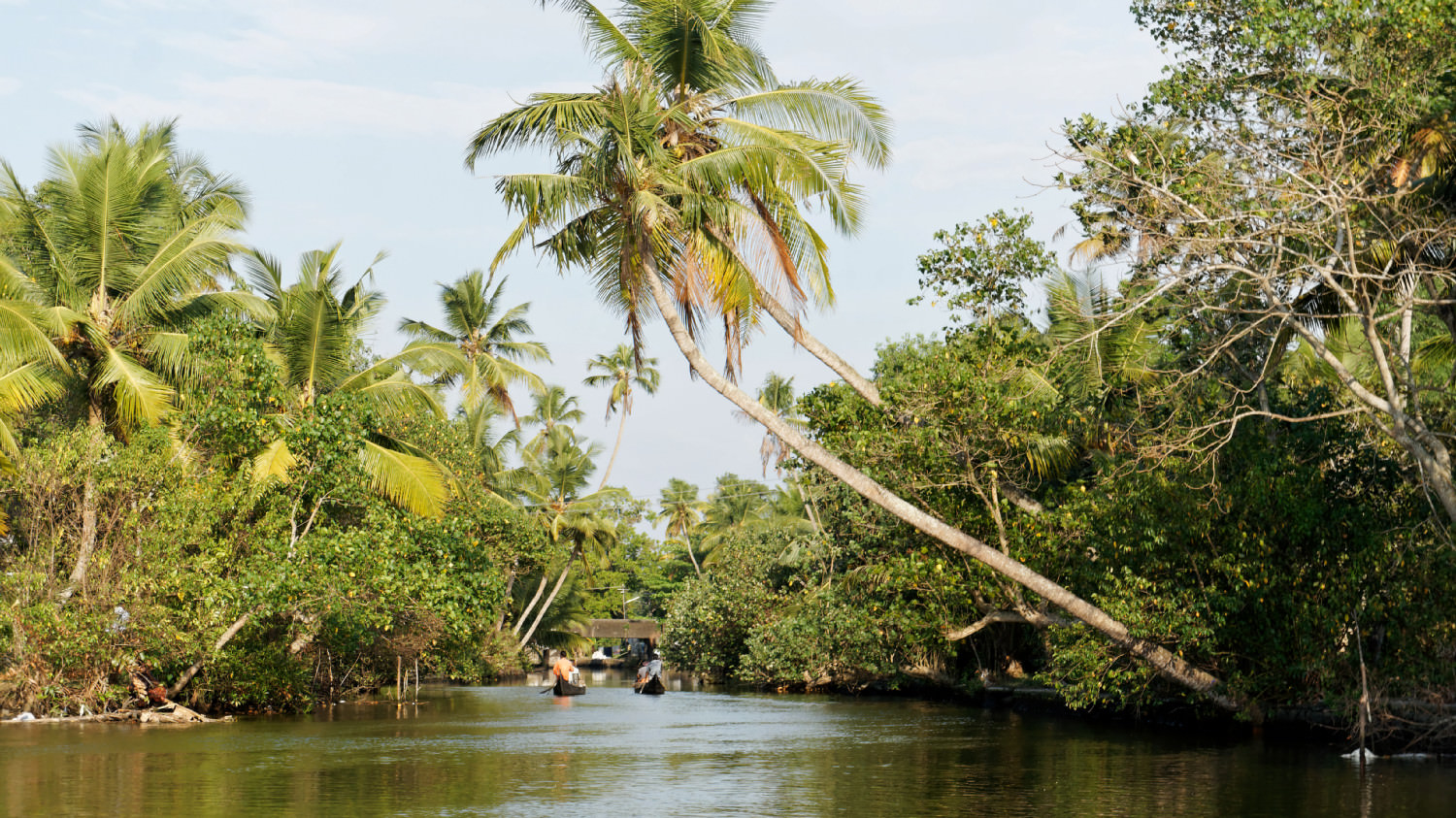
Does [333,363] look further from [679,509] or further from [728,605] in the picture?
[679,509]

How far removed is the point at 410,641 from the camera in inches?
1145

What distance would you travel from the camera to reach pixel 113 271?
2170 centimetres

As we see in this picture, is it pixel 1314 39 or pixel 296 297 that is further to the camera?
pixel 296 297

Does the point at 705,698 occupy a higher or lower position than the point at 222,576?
lower

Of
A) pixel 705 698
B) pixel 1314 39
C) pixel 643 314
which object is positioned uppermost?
pixel 1314 39

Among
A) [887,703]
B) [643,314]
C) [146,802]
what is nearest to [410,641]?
[887,703]

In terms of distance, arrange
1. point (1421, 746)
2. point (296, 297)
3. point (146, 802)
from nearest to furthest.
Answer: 1. point (146, 802)
2. point (1421, 746)
3. point (296, 297)

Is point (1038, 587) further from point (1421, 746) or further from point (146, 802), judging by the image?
point (146, 802)

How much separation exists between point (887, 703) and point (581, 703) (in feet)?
23.8

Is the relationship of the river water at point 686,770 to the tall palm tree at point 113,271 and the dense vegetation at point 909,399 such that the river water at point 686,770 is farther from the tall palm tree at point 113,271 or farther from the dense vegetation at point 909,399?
the tall palm tree at point 113,271

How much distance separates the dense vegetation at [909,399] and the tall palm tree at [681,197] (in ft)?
0.19

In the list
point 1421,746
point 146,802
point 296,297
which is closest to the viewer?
point 146,802

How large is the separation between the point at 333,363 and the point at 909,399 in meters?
11.4

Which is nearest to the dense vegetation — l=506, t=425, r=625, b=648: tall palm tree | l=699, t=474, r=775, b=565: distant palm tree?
l=506, t=425, r=625, b=648: tall palm tree
